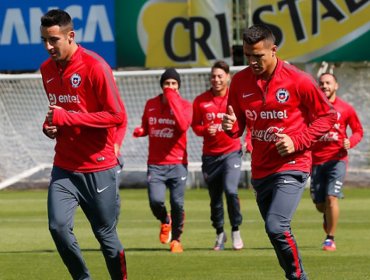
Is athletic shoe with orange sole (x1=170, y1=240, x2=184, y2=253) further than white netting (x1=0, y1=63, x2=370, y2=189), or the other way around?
white netting (x1=0, y1=63, x2=370, y2=189)

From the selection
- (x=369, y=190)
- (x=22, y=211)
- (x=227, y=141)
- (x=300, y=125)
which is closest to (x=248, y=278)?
(x=300, y=125)

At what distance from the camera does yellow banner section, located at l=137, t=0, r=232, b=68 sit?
24750mm

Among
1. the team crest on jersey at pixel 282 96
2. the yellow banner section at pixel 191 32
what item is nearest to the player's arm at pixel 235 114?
the team crest on jersey at pixel 282 96

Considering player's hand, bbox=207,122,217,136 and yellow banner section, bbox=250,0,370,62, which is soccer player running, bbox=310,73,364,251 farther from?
yellow banner section, bbox=250,0,370,62

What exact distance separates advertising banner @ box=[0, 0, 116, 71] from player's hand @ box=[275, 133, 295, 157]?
640 inches

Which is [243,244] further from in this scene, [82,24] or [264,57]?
[82,24]

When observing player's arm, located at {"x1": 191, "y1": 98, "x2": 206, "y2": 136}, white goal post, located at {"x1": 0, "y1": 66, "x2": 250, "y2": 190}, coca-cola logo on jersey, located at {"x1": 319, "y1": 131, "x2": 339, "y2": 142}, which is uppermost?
player's arm, located at {"x1": 191, "y1": 98, "x2": 206, "y2": 136}

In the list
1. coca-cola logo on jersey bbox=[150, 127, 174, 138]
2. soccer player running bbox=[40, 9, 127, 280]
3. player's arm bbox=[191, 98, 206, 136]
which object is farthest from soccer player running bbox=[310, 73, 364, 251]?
soccer player running bbox=[40, 9, 127, 280]

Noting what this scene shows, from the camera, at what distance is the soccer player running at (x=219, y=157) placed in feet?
47.1

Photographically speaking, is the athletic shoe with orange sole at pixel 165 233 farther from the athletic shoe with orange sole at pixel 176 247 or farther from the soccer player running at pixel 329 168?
the soccer player running at pixel 329 168

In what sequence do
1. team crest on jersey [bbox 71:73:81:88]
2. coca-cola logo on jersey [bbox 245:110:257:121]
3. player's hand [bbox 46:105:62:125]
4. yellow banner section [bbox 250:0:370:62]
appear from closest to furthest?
player's hand [bbox 46:105:62:125], team crest on jersey [bbox 71:73:81:88], coca-cola logo on jersey [bbox 245:110:257:121], yellow banner section [bbox 250:0:370:62]

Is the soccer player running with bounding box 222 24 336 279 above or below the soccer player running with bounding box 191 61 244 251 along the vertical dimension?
above

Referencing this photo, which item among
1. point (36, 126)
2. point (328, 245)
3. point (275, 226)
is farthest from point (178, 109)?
point (36, 126)

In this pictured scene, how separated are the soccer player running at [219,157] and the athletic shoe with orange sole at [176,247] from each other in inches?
18.5
